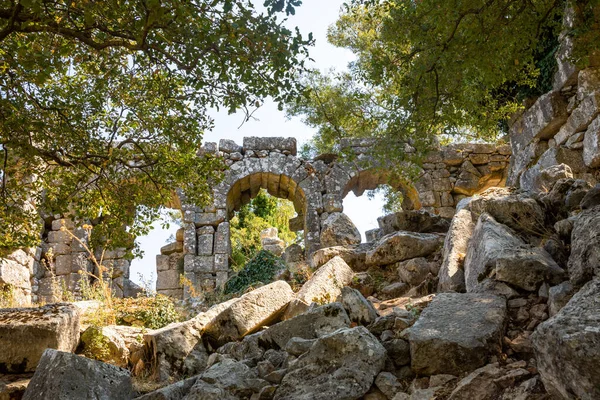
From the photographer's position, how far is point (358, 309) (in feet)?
16.1

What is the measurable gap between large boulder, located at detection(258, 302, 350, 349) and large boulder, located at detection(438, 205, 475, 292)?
1.16m

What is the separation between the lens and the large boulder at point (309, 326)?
4746 millimetres

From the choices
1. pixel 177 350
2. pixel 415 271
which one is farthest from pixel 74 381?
pixel 415 271

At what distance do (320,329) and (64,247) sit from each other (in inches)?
403

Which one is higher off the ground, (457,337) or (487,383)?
(457,337)

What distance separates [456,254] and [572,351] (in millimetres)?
3223

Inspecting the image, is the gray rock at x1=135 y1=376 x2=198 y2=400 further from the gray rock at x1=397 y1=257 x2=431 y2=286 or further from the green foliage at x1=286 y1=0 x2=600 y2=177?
the gray rock at x1=397 y1=257 x2=431 y2=286

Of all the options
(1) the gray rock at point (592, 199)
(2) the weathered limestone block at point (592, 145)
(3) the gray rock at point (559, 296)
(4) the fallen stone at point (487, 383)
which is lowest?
(4) the fallen stone at point (487, 383)

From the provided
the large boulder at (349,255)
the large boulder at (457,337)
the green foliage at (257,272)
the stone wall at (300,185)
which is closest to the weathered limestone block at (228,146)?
the stone wall at (300,185)

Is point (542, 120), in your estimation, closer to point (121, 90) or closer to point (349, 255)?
point (349, 255)

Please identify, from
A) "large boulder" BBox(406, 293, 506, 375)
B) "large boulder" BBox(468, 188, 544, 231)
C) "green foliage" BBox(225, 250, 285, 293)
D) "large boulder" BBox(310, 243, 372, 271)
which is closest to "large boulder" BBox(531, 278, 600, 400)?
"large boulder" BBox(406, 293, 506, 375)

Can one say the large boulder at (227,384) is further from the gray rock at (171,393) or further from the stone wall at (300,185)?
the stone wall at (300,185)

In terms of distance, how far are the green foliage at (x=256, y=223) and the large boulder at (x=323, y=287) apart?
7412mm

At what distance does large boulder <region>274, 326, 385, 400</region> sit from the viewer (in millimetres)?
3432
